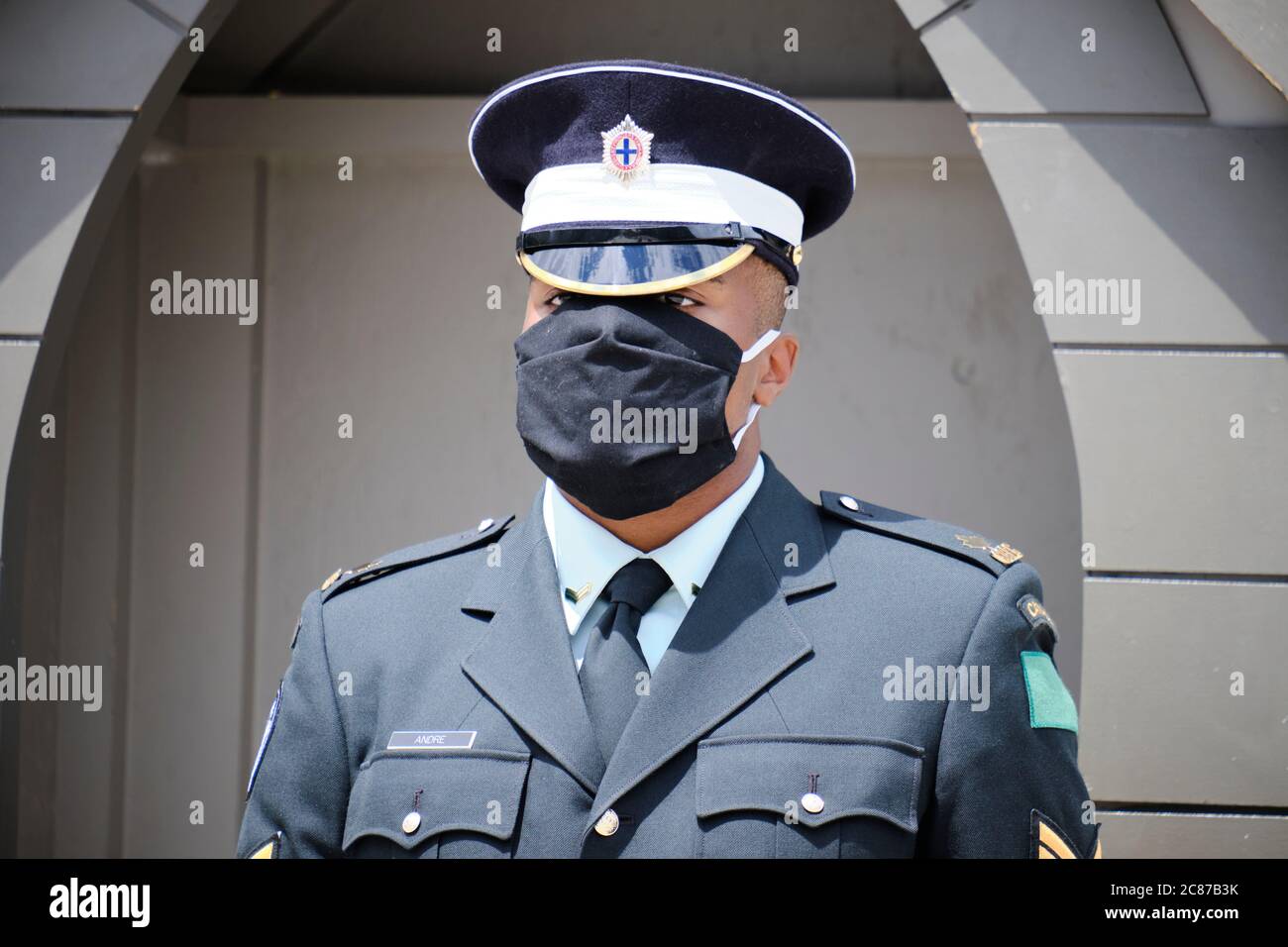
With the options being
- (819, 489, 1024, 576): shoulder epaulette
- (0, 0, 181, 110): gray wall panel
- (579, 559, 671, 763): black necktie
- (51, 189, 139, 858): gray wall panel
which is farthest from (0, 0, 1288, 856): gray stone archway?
(51, 189, 139, 858): gray wall panel

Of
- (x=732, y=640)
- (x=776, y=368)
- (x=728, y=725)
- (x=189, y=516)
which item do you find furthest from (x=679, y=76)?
(x=189, y=516)

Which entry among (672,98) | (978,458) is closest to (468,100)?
(978,458)

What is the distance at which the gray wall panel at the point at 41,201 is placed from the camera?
2895 mm

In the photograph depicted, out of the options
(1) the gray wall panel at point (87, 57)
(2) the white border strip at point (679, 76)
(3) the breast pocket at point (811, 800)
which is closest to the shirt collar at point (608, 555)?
(3) the breast pocket at point (811, 800)

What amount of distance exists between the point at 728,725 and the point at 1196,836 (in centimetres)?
145

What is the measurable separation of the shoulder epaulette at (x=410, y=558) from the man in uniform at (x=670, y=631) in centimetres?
8

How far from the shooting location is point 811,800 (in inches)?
67.0

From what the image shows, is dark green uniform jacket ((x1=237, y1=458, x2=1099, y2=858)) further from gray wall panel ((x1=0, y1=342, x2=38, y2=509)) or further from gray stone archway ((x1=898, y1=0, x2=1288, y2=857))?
gray wall panel ((x1=0, y1=342, x2=38, y2=509))

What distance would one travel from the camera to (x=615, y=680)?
5.88ft

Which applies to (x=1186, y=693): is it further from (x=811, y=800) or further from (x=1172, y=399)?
(x=811, y=800)

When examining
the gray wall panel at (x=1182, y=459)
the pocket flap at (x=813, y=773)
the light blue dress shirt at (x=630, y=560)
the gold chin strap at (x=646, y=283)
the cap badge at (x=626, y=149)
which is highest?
the cap badge at (x=626, y=149)

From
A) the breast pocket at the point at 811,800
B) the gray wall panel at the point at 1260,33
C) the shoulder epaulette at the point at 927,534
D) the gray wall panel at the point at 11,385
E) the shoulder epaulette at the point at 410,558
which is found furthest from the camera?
the gray wall panel at the point at 11,385

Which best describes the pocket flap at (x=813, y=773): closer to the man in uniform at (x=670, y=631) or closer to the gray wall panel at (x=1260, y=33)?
the man in uniform at (x=670, y=631)

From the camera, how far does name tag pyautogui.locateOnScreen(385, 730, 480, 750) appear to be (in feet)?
5.90
